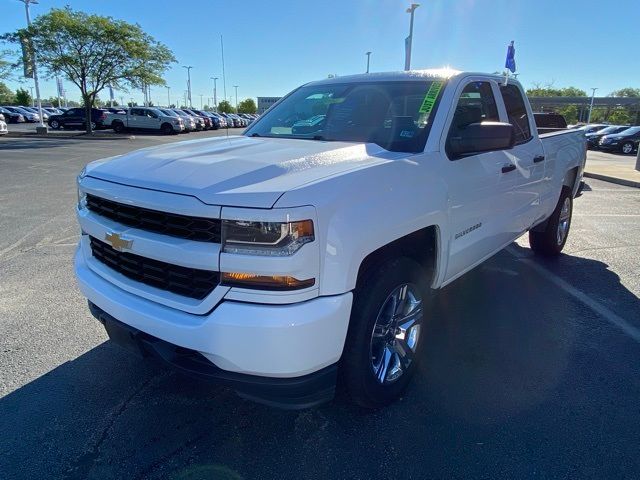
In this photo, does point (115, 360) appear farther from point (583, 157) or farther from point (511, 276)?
point (583, 157)

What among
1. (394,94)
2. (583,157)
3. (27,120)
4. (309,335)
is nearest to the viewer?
(309,335)

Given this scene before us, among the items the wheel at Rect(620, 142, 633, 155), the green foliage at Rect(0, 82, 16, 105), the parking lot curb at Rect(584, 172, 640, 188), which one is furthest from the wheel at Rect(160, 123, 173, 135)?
the green foliage at Rect(0, 82, 16, 105)

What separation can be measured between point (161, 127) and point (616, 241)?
32751mm

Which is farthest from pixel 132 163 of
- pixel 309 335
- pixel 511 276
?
pixel 511 276

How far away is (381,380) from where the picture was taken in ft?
8.62

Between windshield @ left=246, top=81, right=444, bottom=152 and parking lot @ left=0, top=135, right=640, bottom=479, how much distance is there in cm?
162

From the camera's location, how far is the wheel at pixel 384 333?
2.32m

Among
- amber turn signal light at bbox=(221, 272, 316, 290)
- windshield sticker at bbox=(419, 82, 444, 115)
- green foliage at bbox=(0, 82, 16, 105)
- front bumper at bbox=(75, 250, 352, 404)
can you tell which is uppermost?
green foliage at bbox=(0, 82, 16, 105)

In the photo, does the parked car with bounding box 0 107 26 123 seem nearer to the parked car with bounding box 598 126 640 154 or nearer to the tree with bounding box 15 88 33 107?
the tree with bounding box 15 88 33 107

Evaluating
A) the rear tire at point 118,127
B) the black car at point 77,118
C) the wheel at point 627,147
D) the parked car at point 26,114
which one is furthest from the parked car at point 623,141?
the parked car at point 26,114

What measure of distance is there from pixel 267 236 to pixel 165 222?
54cm

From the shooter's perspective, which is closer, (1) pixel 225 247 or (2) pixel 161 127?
(1) pixel 225 247

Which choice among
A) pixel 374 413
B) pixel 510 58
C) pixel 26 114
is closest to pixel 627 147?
pixel 510 58

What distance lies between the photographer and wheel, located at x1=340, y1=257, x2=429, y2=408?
232cm
